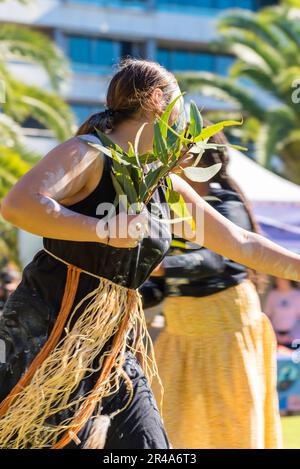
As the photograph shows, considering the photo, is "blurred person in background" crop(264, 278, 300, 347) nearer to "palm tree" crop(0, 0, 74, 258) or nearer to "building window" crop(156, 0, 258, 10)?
"palm tree" crop(0, 0, 74, 258)

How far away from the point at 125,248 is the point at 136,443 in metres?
0.57

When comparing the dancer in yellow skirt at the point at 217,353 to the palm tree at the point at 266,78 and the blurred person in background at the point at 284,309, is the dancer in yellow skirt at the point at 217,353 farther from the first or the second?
the palm tree at the point at 266,78

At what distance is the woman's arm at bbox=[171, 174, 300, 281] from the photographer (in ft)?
11.5

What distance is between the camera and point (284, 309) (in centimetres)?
1059

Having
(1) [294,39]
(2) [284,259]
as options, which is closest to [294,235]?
(2) [284,259]

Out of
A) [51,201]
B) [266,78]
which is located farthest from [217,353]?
[266,78]

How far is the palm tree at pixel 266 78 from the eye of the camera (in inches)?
838

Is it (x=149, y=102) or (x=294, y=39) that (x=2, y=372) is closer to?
(x=149, y=102)

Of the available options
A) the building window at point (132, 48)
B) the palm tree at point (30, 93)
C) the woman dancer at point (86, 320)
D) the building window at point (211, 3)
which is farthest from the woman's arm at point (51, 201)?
the building window at point (211, 3)

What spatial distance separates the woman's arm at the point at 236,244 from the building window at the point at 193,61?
33.9 metres

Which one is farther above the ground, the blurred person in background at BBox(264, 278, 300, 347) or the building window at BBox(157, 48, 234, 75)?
the building window at BBox(157, 48, 234, 75)

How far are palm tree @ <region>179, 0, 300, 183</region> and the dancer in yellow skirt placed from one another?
16.3m

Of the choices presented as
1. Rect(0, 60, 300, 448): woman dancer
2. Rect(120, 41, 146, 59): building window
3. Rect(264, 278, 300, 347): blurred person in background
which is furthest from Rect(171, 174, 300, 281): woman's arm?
Rect(120, 41, 146, 59): building window

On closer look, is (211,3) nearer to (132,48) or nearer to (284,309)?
(132,48)
